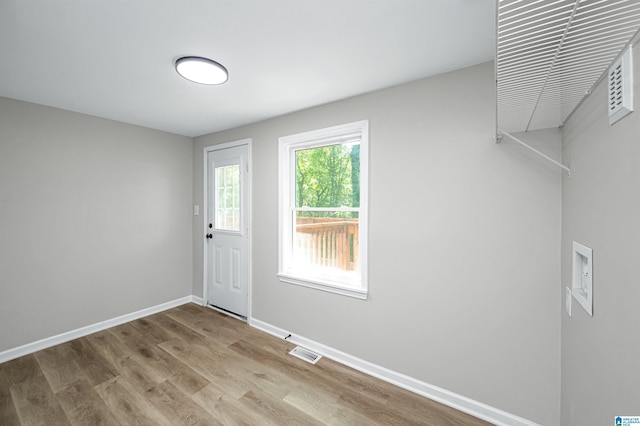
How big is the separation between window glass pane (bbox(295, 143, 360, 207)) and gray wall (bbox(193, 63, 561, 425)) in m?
0.26

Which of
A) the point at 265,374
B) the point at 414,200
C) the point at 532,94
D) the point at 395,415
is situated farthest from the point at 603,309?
the point at 265,374

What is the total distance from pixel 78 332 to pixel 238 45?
3417 mm

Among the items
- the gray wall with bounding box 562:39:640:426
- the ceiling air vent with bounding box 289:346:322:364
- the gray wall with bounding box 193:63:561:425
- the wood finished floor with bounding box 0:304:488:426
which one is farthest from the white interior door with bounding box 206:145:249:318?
the gray wall with bounding box 562:39:640:426

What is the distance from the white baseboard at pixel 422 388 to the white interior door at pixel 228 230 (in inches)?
42.3

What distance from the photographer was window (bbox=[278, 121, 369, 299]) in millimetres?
2375

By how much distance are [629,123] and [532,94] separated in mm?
535

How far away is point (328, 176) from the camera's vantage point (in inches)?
104

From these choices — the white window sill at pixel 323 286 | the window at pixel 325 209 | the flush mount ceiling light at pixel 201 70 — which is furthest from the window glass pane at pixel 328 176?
the flush mount ceiling light at pixel 201 70

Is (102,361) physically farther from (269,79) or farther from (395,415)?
(269,79)

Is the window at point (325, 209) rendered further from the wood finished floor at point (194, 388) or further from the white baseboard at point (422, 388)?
the wood finished floor at point (194, 388)

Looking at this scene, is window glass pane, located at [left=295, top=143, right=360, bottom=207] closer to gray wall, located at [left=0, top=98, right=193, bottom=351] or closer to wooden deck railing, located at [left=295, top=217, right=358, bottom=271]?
wooden deck railing, located at [left=295, top=217, right=358, bottom=271]

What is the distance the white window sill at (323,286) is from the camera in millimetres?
2311

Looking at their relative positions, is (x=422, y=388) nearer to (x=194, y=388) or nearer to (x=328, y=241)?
(x=328, y=241)

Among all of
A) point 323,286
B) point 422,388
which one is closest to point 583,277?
point 422,388
